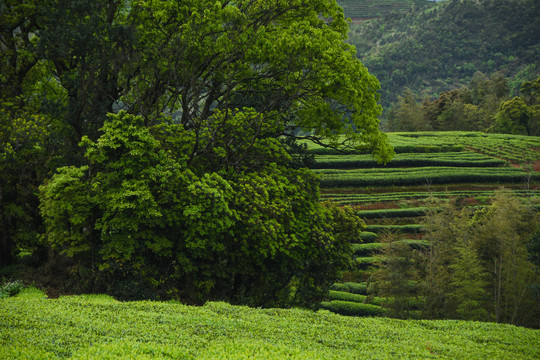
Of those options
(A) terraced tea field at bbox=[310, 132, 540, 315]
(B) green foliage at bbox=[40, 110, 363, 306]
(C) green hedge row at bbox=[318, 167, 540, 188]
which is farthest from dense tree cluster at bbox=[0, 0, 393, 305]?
(C) green hedge row at bbox=[318, 167, 540, 188]

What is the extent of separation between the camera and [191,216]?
1364 centimetres

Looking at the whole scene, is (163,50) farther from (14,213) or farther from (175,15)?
(14,213)

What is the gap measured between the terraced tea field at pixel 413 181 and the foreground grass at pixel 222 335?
22362 millimetres

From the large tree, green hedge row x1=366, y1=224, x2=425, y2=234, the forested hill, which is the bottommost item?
green hedge row x1=366, y1=224, x2=425, y2=234

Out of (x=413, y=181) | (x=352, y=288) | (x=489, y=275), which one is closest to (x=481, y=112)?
(x=413, y=181)

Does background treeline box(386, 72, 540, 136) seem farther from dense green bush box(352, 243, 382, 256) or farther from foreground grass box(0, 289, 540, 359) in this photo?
foreground grass box(0, 289, 540, 359)

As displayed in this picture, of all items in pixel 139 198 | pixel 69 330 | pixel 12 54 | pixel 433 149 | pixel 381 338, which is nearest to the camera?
pixel 69 330

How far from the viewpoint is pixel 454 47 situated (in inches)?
5906

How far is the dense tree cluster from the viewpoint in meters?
14.2

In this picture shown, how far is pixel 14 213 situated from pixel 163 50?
8798 mm

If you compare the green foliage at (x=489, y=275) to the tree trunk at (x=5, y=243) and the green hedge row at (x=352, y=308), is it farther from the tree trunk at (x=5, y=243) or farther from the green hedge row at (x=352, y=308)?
the tree trunk at (x=5, y=243)

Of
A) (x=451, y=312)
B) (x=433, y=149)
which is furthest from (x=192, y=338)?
(x=433, y=149)

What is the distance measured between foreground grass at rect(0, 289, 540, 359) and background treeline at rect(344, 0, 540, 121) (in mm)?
125496

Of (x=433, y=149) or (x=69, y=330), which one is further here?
(x=433, y=149)
